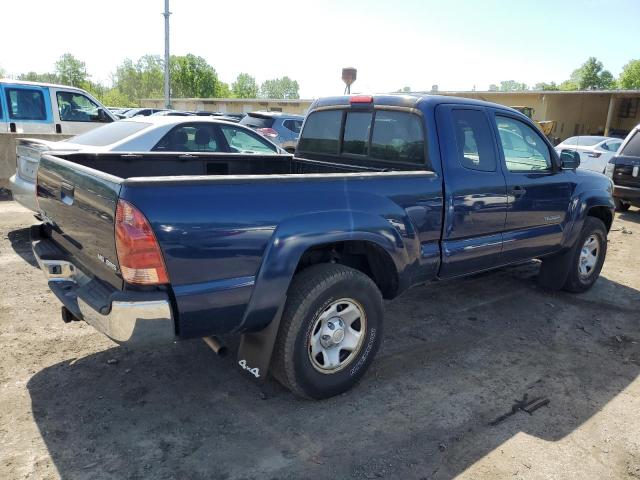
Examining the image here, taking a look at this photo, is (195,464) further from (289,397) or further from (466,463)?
(466,463)

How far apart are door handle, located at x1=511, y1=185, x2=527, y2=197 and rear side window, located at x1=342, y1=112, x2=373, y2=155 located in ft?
4.30

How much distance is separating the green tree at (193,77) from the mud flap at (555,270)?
64682 millimetres

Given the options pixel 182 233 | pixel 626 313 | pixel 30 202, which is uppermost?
pixel 182 233

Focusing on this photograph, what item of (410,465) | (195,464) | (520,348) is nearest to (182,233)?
(195,464)

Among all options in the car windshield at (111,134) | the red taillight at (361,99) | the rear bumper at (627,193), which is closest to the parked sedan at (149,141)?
the car windshield at (111,134)

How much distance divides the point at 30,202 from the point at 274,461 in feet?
16.7

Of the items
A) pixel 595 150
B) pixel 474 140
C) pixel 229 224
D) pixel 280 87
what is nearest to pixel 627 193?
pixel 595 150

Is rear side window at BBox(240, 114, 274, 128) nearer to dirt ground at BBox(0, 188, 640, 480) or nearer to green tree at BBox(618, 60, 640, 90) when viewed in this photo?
dirt ground at BBox(0, 188, 640, 480)

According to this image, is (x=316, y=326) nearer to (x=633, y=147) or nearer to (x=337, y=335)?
(x=337, y=335)

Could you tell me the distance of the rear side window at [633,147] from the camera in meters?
10.2

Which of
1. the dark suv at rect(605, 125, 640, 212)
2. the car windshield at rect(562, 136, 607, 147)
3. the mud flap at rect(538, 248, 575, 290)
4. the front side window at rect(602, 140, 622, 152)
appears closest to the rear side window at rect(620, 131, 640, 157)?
the dark suv at rect(605, 125, 640, 212)

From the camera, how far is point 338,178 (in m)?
3.22

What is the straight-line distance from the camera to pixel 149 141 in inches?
265

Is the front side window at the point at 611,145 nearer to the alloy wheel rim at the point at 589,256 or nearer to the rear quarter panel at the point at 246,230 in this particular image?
the alloy wheel rim at the point at 589,256
